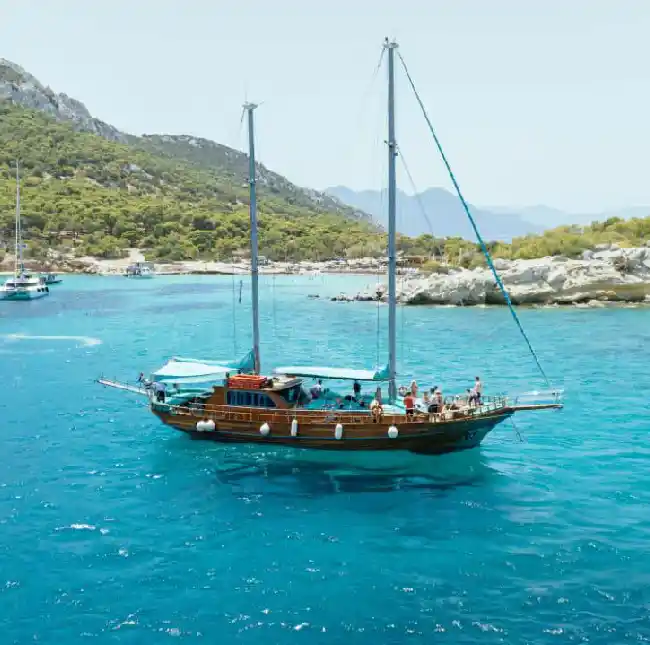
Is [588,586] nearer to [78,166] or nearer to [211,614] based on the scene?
[211,614]

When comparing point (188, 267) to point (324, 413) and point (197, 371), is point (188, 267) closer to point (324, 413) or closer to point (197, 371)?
point (197, 371)

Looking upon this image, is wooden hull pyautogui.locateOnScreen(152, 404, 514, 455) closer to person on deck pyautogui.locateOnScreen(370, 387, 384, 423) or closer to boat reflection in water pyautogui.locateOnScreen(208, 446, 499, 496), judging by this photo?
person on deck pyautogui.locateOnScreen(370, 387, 384, 423)

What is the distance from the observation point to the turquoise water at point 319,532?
15.8 meters

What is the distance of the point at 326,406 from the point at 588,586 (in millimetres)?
12583

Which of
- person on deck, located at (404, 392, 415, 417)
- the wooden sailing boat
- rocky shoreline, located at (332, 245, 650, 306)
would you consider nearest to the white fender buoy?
the wooden sailing boat

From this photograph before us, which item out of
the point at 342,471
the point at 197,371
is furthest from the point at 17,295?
the point at 342,471

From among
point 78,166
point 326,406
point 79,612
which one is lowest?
point 79,612

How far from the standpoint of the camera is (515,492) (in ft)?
76.9

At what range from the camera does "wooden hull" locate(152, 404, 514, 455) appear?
2545 centimetres

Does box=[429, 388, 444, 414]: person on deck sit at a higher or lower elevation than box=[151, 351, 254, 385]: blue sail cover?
lower

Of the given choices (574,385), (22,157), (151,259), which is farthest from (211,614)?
(22,157)

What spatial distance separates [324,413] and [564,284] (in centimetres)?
5981

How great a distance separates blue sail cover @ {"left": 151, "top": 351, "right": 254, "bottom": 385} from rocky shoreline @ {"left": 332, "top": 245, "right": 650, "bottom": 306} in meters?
54.0

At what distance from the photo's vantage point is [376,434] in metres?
25.6
